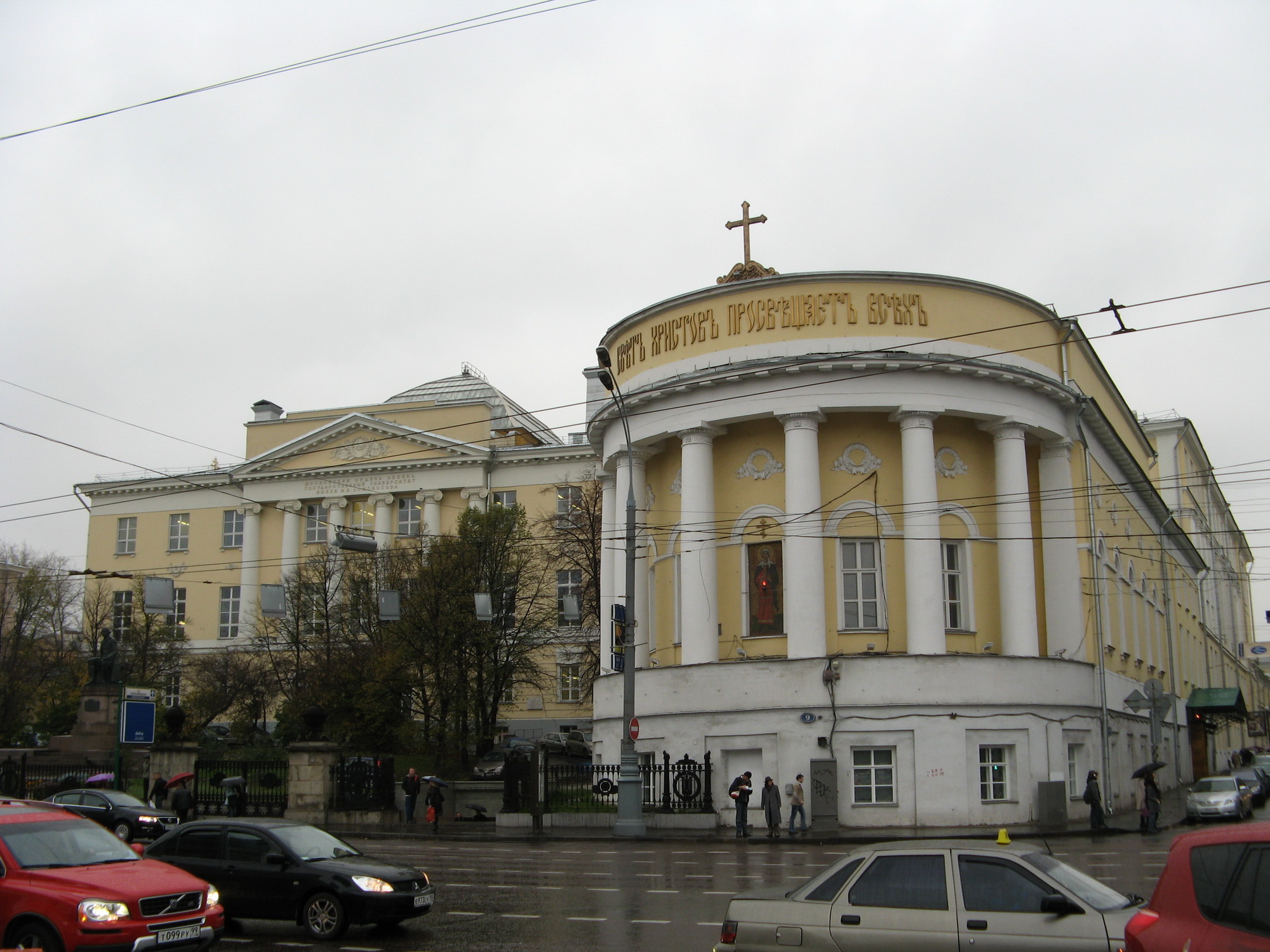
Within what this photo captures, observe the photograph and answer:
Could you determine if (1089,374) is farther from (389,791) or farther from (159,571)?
(159,571)

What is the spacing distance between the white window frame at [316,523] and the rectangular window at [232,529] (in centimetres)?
467

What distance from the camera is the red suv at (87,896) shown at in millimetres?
11008

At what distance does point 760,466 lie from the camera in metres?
33.2

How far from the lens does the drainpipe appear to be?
108 ft

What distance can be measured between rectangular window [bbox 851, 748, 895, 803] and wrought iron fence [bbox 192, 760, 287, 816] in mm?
16830

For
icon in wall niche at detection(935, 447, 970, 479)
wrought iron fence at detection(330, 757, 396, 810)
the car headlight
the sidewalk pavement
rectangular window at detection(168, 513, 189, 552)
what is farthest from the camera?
rectangular window at detection(168, 513, 189, 552)

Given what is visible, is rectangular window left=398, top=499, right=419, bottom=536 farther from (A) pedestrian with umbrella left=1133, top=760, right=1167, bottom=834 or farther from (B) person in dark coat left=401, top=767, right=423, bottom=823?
(A) pedestrian with umbrella left=1133, top=760, right=1167, bottom=834

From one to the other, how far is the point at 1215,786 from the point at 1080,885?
2706cm

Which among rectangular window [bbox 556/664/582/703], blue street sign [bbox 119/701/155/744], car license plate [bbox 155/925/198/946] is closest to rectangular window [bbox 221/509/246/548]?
rectangular window [bbox 556/664/582/703]

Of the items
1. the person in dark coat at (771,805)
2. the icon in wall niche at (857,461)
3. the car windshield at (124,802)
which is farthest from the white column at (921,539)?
the car windshield at (124,802)

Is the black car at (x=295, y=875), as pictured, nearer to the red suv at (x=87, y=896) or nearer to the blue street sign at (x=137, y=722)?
the red suv at (x=87, y=896)

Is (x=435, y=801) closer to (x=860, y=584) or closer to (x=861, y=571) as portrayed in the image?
(x=860, y=584)

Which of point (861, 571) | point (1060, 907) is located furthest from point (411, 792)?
point (1060, 907)

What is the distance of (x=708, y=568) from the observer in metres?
32.8
